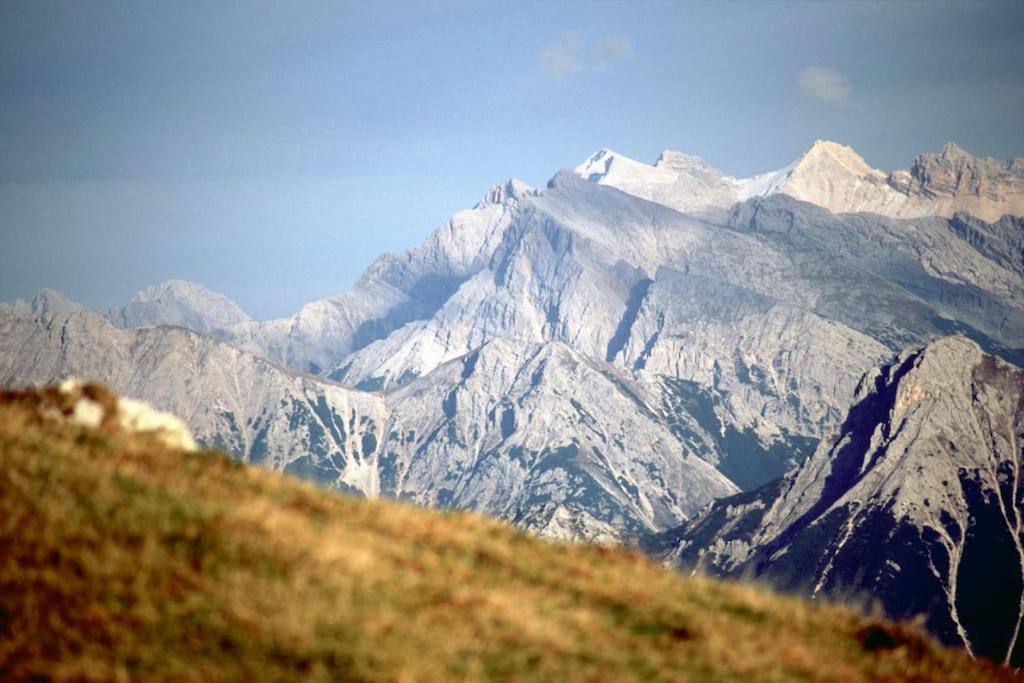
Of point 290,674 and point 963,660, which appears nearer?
point 290,674

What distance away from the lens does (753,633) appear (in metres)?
23.5

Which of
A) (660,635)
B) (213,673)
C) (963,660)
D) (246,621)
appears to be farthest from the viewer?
(963,660)

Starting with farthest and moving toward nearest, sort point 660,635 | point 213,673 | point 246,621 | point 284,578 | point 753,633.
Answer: point 753,633, point 660,635, point 284,578, point 246,621, point 213,673

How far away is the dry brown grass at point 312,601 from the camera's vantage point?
17.5m

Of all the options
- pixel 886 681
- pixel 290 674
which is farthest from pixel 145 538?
pixel 886 681

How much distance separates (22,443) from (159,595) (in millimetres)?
8262

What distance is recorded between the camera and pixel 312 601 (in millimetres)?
19016

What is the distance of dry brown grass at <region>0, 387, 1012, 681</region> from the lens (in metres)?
17.5

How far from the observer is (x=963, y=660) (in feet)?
88.5

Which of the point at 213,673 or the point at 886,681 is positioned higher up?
the point at 886,681

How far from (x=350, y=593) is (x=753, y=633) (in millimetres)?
9174

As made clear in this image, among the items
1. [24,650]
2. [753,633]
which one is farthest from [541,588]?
[24,650]

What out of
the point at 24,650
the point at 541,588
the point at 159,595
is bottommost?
the point at 24,650

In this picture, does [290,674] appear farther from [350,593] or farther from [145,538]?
[145,538]
